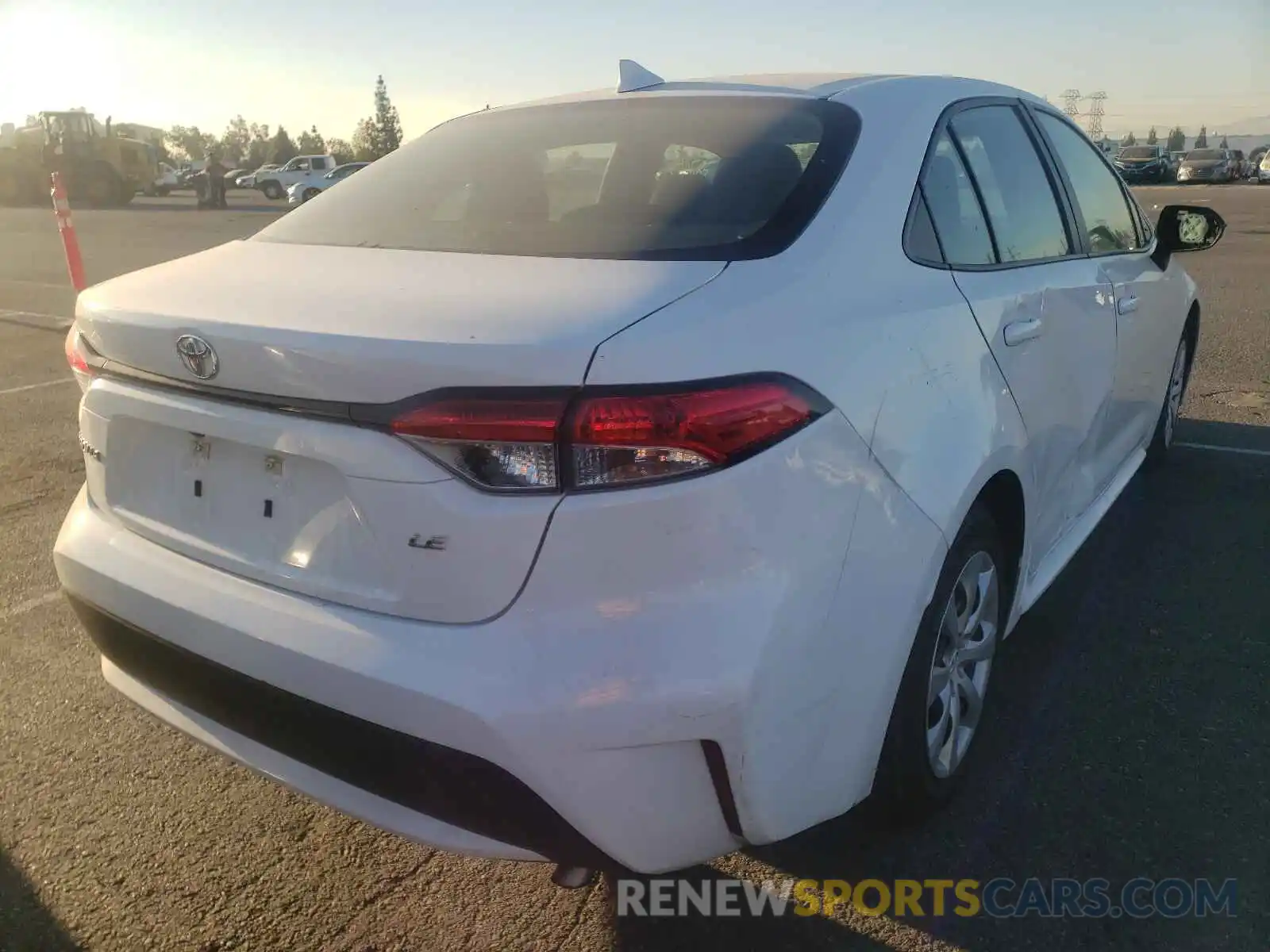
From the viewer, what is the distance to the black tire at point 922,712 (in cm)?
215

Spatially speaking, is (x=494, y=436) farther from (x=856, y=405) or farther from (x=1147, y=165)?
(x=1147, y=165)

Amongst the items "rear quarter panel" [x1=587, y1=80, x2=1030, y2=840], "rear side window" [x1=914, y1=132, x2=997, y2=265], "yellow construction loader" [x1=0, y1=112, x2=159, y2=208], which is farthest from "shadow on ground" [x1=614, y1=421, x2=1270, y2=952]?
"yellow construction loader" [x1=0, y1=112, x2=159, y2=208]

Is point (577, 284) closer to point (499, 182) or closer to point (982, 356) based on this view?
point (499, 182)

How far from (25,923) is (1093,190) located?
3752 mm

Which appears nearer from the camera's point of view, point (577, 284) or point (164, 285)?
point (577, 284)

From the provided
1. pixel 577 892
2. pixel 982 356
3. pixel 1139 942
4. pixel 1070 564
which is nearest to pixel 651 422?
pixel 982 356

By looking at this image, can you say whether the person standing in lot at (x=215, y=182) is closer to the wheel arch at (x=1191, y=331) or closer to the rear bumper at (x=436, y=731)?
the wheel arch at (x=1191, y=331)

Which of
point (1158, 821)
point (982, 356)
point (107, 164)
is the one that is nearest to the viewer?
point (982, 356)

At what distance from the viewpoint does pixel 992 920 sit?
→ 2225 millimetres

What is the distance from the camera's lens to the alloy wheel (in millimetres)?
2414

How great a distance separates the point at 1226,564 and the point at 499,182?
3126 millimetres

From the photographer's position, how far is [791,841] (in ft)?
8.16

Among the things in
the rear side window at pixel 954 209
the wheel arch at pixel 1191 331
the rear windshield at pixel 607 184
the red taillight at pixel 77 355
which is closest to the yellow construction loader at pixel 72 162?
the wheel arch at pixel 1191 331

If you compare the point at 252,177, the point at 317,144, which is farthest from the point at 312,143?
the point at 252,177
